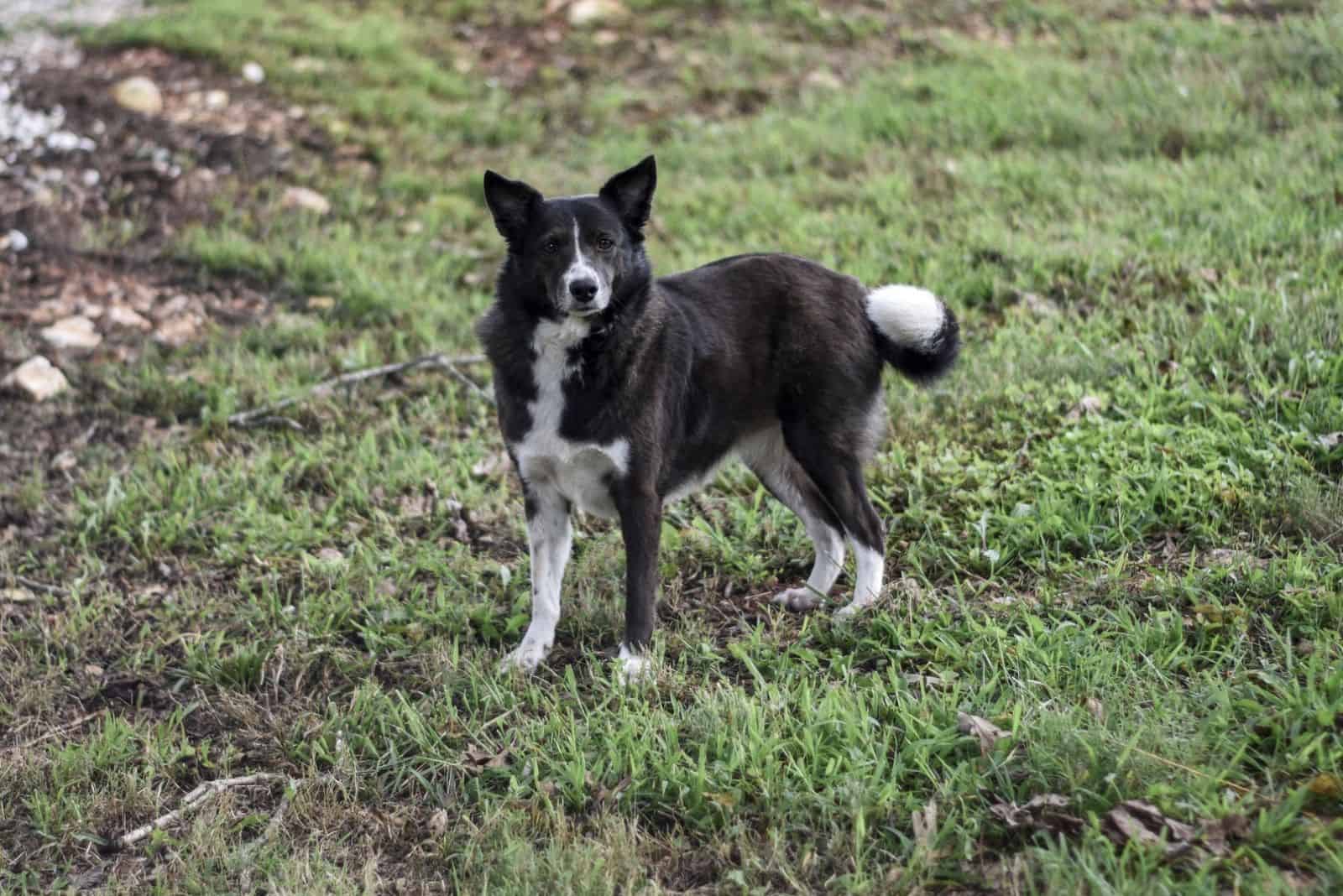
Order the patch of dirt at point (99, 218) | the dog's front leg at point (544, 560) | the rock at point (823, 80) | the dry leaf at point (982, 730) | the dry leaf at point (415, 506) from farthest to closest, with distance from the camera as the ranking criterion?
1. the rock at point (823, 80)
2. the patch of dirt at point (99, 218)
3. the dry leaf at point (415, 506)
4. the dog's front leg at point (544, 560)
5. the dry leaf at point (982, 730)

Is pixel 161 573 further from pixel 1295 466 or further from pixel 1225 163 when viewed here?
pixel 1225 163

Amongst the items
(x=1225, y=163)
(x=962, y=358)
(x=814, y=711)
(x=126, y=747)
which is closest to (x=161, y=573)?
(x=126, y=747)

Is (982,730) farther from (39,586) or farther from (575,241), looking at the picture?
(39,586)

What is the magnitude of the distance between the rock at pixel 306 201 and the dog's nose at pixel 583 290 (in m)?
4.81

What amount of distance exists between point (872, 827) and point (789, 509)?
1.87 m

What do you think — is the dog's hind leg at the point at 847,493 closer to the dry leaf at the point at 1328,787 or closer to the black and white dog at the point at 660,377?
the black and white dog at the point at 660,377

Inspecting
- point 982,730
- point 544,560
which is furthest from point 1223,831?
point 544,560

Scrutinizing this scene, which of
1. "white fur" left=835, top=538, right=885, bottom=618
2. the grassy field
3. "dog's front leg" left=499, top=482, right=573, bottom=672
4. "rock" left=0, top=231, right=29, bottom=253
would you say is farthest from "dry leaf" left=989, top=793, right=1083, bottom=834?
"rock" left=0, top=231, right=29, bottom=253

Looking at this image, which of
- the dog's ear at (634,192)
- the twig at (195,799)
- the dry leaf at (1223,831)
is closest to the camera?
the dry leaf at (1223,831)

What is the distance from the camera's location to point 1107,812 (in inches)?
123

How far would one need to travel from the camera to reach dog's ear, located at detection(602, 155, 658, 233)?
4195mm

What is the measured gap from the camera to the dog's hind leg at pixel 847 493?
14.5 feet

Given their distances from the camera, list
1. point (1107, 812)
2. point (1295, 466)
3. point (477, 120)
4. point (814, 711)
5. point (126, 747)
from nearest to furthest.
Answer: point (1107, 812) → point (814, 711) → point (126, 747) → point (1295, 466) → point (477, 120)

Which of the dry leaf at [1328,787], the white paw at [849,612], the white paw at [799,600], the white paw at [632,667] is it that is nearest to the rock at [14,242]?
the white paw at [632,667]
